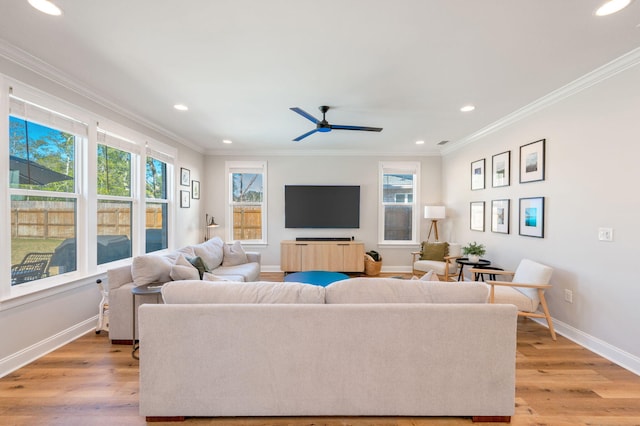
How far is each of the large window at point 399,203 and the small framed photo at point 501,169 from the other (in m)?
1.97

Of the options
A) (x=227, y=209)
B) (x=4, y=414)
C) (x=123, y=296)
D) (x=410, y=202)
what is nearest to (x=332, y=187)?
(x=410, y=202)

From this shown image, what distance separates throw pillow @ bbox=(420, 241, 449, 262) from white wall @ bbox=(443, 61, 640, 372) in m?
1.43

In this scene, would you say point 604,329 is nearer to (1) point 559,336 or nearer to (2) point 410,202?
(1) point 559,336

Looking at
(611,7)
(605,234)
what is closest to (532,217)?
(605,234)

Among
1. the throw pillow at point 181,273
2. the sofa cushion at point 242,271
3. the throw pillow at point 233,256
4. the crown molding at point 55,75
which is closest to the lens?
the crown molding at point 55,75

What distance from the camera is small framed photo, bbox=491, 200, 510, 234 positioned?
13.2 feet

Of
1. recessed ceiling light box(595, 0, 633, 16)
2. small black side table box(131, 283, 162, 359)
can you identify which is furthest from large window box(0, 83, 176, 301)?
recessed ceiling light box(595, 0, 633, 16)

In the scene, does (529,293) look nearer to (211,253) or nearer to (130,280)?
(211,253)

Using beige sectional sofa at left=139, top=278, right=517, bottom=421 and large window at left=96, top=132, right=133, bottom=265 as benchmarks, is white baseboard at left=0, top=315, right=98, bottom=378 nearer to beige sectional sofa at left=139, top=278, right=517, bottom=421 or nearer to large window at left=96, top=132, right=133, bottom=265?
large window at left=96, top=132, right=133, bottom=265

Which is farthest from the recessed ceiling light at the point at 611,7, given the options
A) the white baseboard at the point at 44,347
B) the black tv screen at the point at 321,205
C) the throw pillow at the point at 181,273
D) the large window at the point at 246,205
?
the large window at the point at 246,205

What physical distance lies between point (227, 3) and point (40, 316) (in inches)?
123

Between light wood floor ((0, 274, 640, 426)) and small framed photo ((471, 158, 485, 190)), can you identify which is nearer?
light wood floor ((0, 274, 640, 426))

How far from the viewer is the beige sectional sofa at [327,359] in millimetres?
1714

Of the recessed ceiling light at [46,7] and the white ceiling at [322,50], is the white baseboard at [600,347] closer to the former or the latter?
the white ceiling at [322,50]
